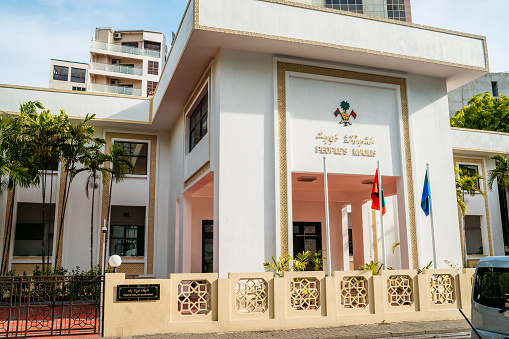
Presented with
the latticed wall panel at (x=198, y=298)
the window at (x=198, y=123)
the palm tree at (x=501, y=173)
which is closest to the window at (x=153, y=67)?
the window at (x=198, y=123)

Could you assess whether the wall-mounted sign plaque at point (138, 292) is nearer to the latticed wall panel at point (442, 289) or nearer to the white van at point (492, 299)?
the white van at point (492, 299)

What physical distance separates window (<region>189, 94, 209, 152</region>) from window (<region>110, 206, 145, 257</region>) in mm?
5210

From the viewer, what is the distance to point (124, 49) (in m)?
49.5

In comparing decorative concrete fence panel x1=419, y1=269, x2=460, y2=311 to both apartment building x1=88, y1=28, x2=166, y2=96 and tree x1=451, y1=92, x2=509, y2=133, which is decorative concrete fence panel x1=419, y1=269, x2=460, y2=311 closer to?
tree x1=451, y1=92, x2=509, y2=133

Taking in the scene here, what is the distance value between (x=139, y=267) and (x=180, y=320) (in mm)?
10567

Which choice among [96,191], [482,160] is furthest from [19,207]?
[482,160]

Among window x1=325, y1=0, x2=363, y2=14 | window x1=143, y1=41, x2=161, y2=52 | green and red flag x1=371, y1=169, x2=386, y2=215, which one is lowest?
green and red flag x1=371, y1=169, x2=386, y2=215

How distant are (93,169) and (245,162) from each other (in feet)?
25.2

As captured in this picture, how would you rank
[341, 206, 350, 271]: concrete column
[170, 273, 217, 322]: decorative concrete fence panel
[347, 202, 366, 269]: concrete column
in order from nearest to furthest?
[170, 273, 217, 322]: decorative concrete fence panel
[347, 202, 366, 269]: concrete column
[341, 206, 350, 271]: concrete column

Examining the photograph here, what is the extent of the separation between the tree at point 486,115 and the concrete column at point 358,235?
19.0 meters

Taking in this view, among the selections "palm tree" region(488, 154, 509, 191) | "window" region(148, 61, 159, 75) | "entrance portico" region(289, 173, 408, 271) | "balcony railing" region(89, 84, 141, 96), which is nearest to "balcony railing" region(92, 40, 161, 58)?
"window" region(148, 61, 159, 75)

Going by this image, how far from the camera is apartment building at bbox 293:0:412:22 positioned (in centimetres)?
2412

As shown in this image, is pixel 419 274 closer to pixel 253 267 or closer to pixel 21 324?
pixel 253 267

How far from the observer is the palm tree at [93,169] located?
702 inches
